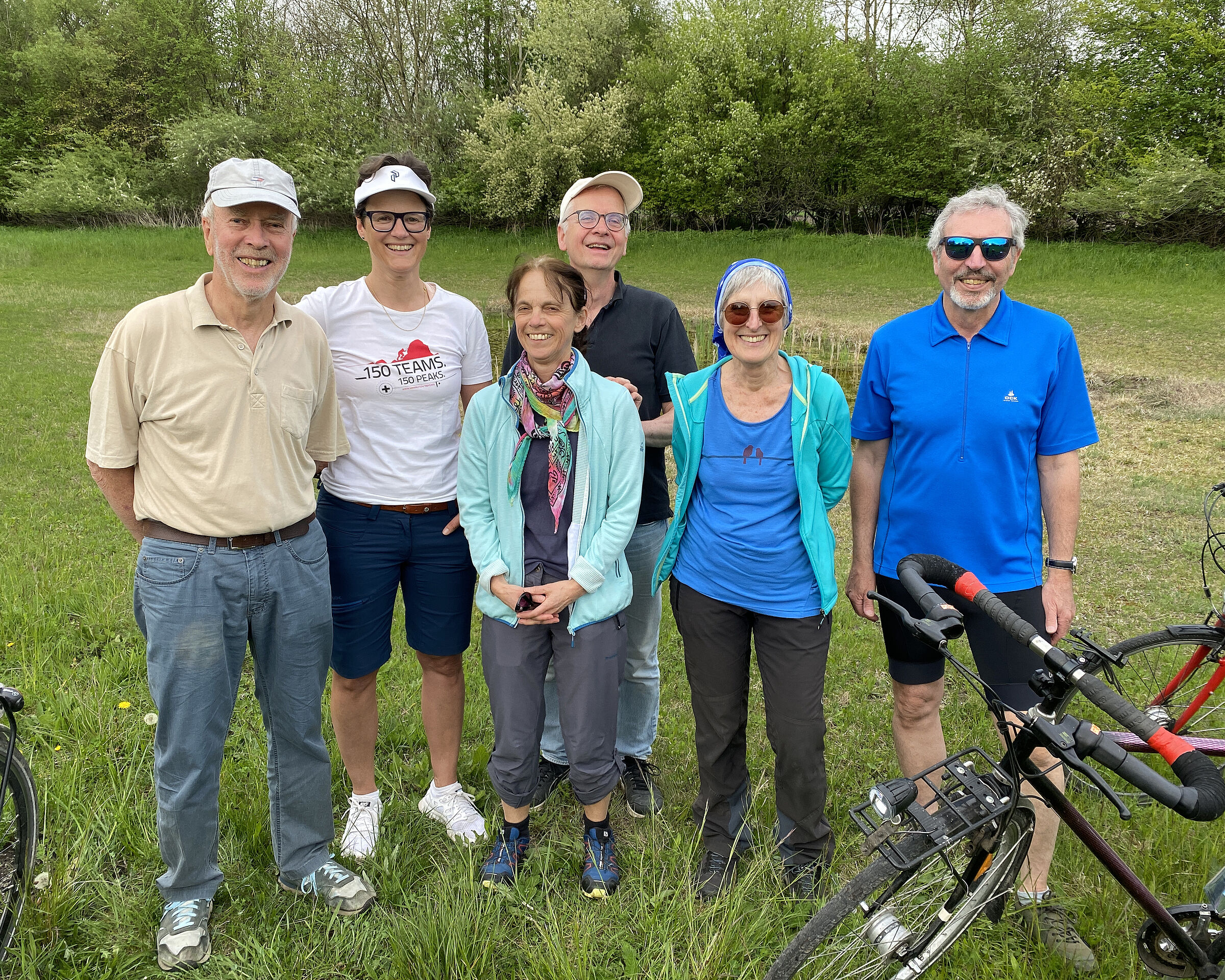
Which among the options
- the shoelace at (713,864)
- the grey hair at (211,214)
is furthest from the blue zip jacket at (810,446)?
the grey hair at (211,214)

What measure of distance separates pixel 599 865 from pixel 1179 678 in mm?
2598

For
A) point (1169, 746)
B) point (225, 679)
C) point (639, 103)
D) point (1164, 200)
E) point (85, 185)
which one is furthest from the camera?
point (639, 103)

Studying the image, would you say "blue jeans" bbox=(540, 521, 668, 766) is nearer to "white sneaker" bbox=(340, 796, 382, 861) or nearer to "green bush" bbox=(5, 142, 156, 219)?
"white sneaker" bbox=(340, 796, 382, 861)

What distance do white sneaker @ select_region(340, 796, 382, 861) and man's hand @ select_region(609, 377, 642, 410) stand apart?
5.84 ft

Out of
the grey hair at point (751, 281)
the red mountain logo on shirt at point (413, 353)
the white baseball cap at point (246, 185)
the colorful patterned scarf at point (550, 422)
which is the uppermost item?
the white baseball cap at point (246, 185)

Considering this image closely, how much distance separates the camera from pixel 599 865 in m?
2.94

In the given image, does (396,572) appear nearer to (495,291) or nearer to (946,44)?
(495,291)

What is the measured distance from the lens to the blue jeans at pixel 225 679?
2.48 m

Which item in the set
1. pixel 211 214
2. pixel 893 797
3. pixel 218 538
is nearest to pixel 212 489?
pixel 218 538

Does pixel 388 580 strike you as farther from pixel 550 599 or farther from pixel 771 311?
pixel 771 311

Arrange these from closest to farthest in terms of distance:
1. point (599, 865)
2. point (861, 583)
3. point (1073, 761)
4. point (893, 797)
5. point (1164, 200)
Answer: point (1073, 761)
point (893, 797)
point (599, 865)
point (861, 583)
point (1164, 200)

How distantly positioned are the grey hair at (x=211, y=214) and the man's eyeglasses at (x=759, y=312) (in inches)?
51.8

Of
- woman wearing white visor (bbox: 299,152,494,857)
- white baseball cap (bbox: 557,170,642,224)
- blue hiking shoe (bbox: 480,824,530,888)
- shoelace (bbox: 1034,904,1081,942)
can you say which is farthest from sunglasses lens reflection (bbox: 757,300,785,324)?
shoelace (bbox: 1034,904,1081,942)

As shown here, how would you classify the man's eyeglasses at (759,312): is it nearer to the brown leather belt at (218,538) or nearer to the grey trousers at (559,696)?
the grey trousers at (559,696)
